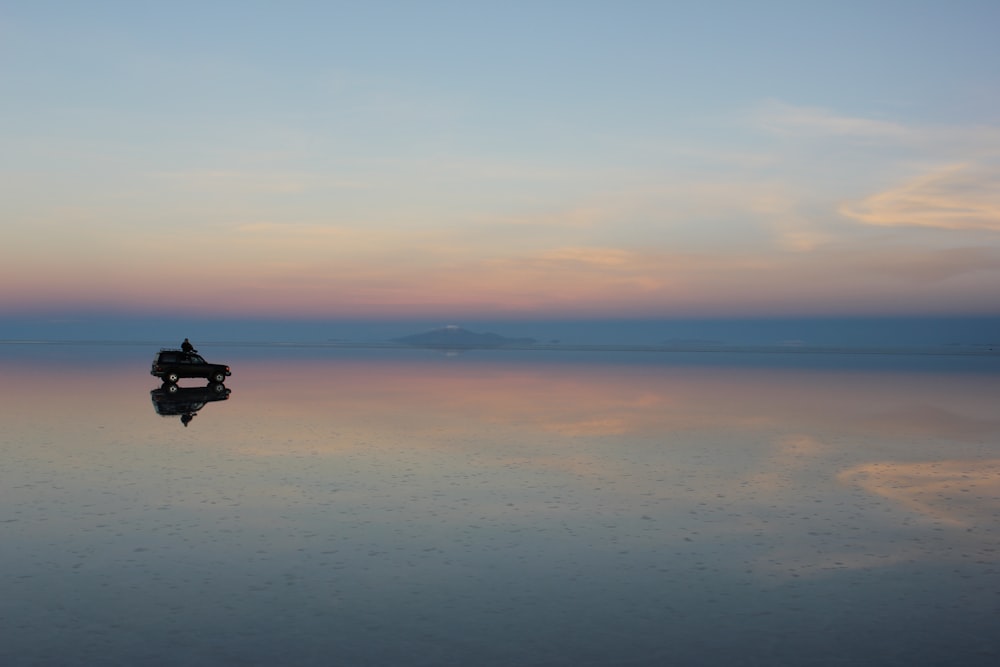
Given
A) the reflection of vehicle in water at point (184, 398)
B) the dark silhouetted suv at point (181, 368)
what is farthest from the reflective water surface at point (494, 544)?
the dark silhouetted suv at point (181, 368)

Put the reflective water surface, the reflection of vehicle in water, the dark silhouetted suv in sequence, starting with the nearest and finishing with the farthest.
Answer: the reflective water surface < the reflection of vehicle in water < the dark silhouetted suv

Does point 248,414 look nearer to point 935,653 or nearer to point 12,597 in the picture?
point 12,597

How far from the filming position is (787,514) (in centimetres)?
1800

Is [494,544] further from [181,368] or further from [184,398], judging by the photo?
[181,368]

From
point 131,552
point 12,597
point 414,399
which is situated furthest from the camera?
point 414,399

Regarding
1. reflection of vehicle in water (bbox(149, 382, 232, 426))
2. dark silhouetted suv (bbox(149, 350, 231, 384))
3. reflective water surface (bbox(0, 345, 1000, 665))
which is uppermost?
dark silhouetted suv (bbox(149, 350, 231, 384))

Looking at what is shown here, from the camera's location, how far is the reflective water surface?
413 inches

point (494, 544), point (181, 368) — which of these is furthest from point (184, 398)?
point (494, 544)

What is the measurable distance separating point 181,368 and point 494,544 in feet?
143

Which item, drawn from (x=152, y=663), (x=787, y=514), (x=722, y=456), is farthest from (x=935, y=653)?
(x=722, y=456)

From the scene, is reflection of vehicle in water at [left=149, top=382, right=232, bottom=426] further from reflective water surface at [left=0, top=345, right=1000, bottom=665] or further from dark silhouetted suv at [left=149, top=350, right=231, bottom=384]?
reflective water surface at [left=0, top=345, right=1000, bottom=665]

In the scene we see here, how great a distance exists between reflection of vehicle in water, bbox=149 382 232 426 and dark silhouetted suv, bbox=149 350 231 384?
52 centimetres

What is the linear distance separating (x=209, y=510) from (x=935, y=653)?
13568mm

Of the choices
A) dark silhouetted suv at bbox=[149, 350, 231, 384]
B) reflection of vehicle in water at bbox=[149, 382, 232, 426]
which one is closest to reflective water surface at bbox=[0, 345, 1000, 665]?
reflection of vehicle in water at bbox=[149, 382, 232, 426]
